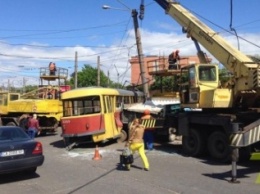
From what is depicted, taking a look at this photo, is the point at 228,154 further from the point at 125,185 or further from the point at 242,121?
the point at 125,185

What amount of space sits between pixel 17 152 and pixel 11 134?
93 centimetres

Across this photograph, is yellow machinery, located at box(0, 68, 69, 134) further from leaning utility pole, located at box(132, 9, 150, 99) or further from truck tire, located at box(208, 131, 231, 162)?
truck tire, located at box(208, 131, 231, 162)

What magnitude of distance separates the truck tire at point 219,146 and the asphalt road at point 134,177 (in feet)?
1.15

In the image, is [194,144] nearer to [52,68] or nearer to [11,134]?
[11,134]

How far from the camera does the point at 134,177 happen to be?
35.2ft

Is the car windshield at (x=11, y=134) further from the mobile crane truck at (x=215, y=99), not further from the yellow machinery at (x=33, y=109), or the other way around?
the yellow machinery at (x=33, y=109)

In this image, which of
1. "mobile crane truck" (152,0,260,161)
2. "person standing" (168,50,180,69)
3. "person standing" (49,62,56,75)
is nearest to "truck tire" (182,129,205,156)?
"mobile crane truck" (152,0,260,161)

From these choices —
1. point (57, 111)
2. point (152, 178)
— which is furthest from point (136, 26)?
point (152, 178)

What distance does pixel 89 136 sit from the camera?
17.4 m

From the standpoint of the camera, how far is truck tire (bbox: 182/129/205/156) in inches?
572

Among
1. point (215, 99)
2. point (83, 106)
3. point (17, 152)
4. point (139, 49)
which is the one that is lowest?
point (17, 152)

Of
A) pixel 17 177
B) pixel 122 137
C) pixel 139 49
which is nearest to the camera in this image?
pixel 17 177

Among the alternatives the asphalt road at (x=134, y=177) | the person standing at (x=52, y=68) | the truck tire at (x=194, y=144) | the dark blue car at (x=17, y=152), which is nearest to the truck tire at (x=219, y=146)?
the asphalt road at (x=134, y=177)

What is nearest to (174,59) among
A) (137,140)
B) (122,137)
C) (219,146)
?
(122,137)
